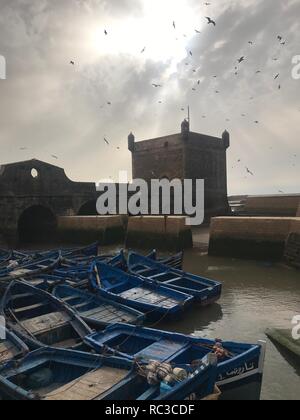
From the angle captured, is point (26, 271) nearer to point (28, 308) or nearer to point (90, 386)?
point (28, 308)

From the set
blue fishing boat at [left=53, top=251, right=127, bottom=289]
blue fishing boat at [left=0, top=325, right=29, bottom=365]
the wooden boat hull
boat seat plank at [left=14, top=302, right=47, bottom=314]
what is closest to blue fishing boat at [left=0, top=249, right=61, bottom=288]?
the wooden boat hull

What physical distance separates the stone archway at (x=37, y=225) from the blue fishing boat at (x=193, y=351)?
22781 millimetres

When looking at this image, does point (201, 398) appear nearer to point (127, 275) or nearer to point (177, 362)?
point (177, 362)

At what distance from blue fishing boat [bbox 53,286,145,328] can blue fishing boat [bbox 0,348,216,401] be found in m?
2.50

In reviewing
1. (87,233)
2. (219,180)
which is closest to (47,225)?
(87,233)

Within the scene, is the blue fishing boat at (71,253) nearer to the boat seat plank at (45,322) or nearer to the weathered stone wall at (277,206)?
the boat seat plank at (45,322)

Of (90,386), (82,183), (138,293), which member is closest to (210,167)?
(82,183)

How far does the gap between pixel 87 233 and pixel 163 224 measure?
661 centimetres

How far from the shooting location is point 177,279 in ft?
40.3

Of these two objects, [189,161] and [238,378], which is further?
[189,161]

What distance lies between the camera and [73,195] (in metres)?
30.0

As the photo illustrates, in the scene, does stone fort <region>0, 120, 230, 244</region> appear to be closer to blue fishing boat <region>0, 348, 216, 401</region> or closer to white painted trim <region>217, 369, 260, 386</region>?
blue fishing boat <region>0, 348, 216, 401</region>

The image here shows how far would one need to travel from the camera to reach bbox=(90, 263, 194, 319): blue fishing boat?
9703 millimetres

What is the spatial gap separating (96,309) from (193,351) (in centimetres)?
398
